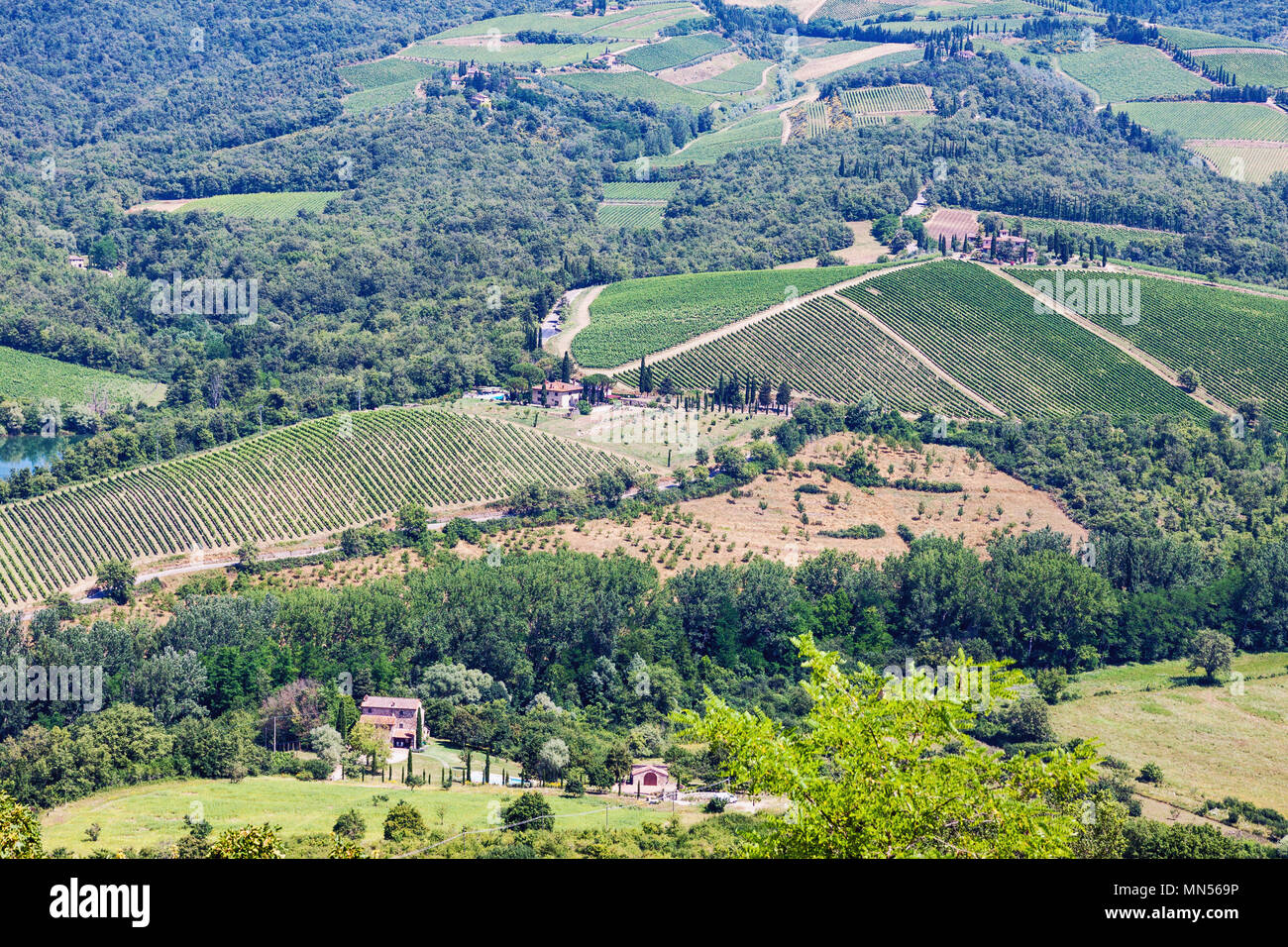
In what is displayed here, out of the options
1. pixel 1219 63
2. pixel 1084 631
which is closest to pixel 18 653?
pixel 1084 631

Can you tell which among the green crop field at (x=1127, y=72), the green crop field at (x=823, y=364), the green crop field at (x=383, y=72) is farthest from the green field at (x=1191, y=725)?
the green crop field at (x=383, y=72)

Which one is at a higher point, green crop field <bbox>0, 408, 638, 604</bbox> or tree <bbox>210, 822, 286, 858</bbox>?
tree <bbox>210, 822, 286, 858</bbox>

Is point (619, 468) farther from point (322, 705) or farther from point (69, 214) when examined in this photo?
point (69, 214)

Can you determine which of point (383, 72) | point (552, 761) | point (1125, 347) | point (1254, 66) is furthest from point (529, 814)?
point (1254, 66)

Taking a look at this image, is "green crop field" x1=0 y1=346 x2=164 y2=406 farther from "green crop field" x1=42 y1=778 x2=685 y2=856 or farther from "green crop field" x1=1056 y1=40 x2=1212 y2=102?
"green crop field" x1=1056 y1=40 x2=1212 y2=102

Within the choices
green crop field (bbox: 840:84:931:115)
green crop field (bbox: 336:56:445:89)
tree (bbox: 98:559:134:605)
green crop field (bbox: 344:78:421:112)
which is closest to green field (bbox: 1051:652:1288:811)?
tree (bbox: 98:559:134:605)

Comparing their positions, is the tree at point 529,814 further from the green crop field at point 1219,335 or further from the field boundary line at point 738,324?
the green crop field at point 1219,335

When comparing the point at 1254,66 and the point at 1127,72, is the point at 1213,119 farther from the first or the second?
the point at 1254,66
